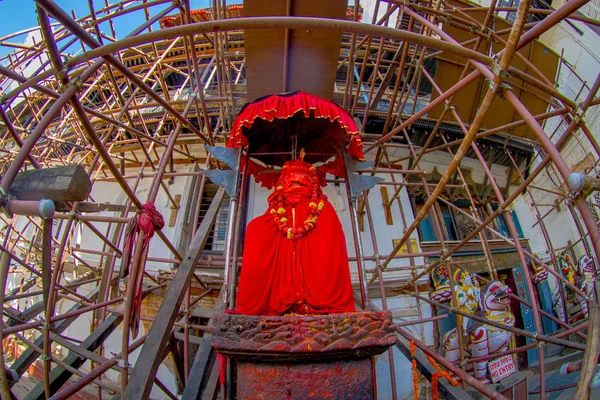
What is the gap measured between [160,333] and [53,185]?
1529mm

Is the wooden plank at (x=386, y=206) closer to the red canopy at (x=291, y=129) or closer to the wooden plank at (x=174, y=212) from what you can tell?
the red canopy at (x=291, y=129)

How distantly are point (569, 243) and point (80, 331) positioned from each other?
43.9ft

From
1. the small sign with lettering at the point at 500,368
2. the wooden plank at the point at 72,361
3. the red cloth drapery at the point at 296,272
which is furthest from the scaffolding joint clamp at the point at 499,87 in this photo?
the small sign with lettering at the point at 500,368

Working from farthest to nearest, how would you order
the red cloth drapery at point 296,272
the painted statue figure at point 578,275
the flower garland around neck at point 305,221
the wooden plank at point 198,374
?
the painted statue figure at point 578,275, the flower garland around neck at point 305,221, the red cloth drapery at point 296,272, the wooden plank at point 198,374

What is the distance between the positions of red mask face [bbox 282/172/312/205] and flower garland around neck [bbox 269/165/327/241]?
0.27 ft

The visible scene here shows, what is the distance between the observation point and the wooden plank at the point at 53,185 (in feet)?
4.78

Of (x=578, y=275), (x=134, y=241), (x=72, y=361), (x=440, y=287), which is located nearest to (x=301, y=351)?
(x=134, y=241)

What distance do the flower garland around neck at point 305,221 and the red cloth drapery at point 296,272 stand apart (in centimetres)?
6

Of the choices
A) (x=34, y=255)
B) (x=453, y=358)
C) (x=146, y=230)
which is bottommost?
(x=453, y=358)

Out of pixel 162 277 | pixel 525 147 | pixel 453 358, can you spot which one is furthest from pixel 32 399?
pixel 525 147

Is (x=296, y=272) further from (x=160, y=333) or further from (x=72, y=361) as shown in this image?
(x=72, y=361)

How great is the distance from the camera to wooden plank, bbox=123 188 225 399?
6.45ft

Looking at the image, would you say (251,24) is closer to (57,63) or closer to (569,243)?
(57,63)

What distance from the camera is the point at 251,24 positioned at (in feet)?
4.92
